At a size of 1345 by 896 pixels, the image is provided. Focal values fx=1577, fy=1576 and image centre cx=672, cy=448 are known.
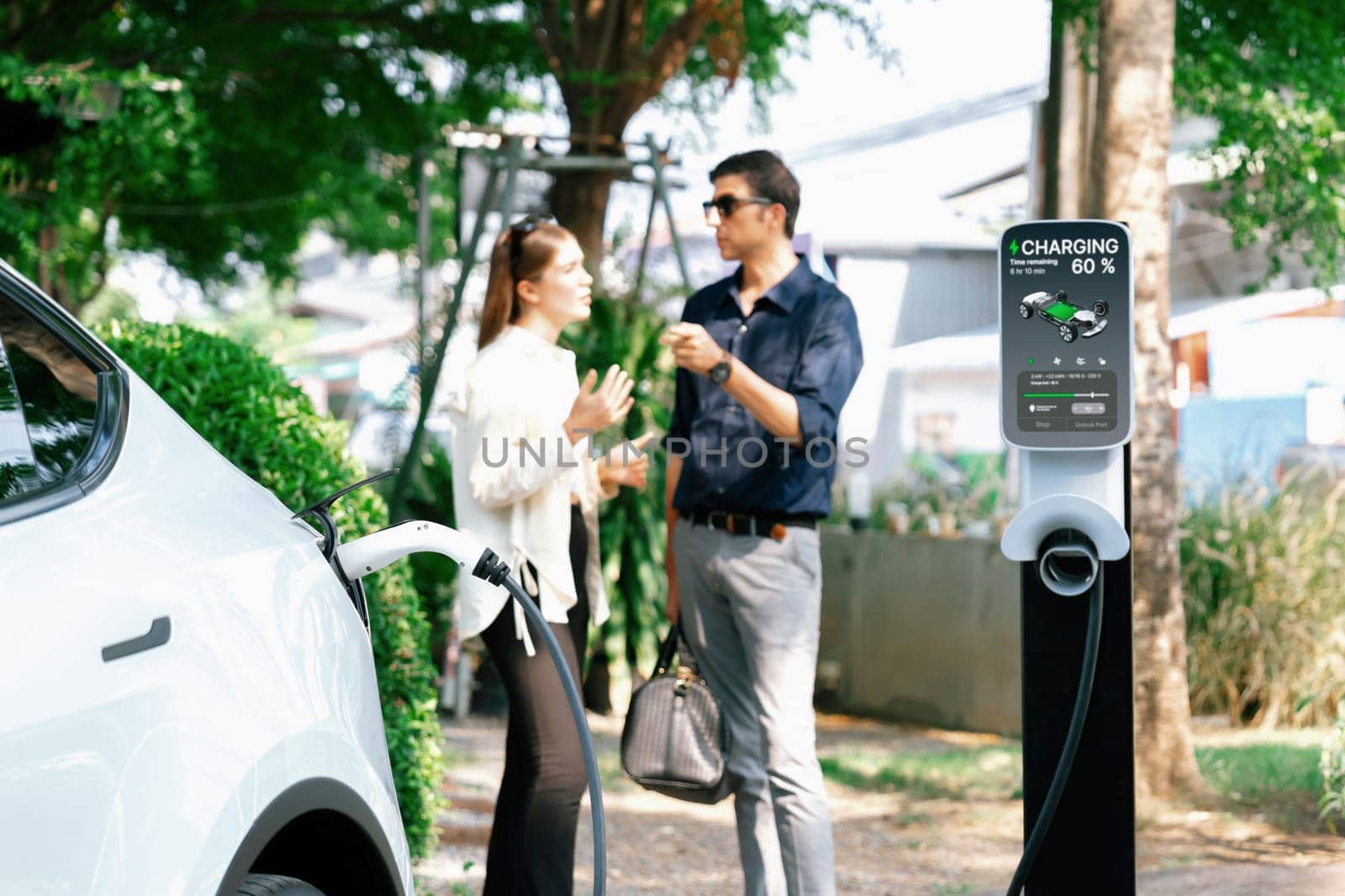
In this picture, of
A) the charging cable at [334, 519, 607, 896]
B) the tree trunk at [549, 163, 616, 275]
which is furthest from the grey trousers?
the tree trunk at [549, 163, 616, 275]

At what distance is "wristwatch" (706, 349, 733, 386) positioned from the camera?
366cm

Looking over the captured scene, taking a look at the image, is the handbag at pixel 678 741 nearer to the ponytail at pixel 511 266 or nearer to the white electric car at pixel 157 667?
the ponytail at pixel 511 266

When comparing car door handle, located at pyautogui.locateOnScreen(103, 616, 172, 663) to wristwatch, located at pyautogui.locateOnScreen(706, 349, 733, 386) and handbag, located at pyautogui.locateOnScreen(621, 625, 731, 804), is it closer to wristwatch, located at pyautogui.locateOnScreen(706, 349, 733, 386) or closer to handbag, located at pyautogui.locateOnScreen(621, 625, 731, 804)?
wristwatch, located at pyautogui.locateOnScreen(706, 349, 733, 386)

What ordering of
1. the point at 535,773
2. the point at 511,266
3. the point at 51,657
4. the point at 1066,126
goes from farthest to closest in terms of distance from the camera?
the point at 1066,126 < the point at 511,266 < the point at 535,773 < the point at 51,657

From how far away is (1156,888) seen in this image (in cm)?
486

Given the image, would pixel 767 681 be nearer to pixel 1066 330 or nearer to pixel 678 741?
pixel 678 741

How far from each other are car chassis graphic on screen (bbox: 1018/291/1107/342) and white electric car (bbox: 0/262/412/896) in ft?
4.58

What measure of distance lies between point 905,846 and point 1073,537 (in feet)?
10.4

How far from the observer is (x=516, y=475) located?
3.73 meters

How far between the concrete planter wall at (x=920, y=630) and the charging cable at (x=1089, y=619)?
509cm

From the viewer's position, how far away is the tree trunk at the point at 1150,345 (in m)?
5.96

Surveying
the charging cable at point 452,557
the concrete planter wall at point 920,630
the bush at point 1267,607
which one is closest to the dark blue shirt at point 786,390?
the charging cable at point 452,557

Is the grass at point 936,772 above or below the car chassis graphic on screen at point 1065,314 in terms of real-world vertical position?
below

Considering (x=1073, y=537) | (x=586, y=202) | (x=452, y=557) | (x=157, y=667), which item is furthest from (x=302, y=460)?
(x=586, y=202)
